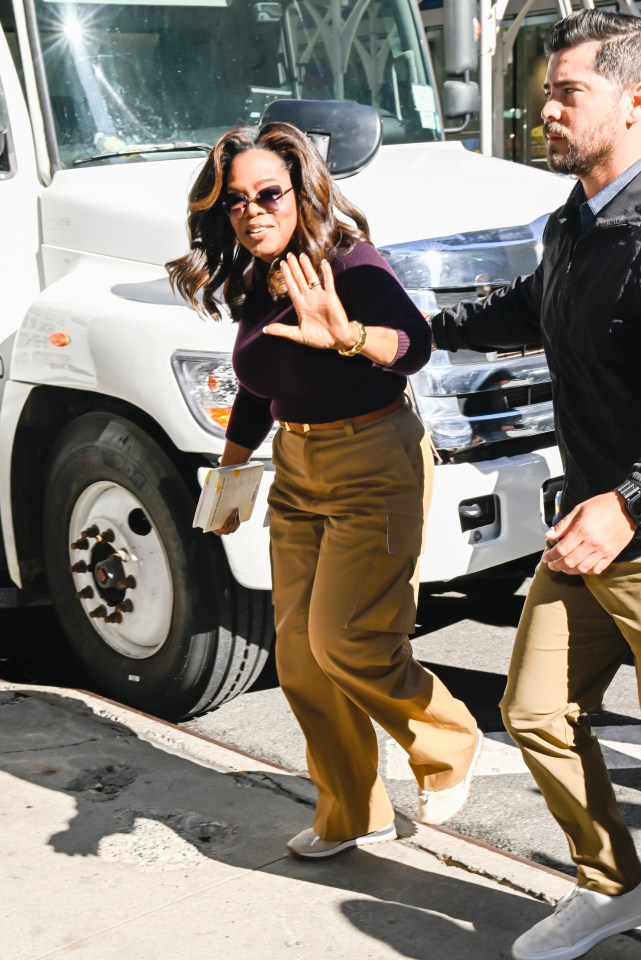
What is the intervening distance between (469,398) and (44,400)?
1458mm

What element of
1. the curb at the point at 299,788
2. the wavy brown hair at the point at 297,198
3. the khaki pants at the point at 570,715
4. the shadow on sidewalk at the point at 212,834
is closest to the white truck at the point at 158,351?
the curb at the point at 299,788

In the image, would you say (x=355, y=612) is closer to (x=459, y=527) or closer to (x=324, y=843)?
(x=324, y=843)

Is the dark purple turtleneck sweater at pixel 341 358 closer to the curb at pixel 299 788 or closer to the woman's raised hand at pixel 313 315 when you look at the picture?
the woman's raised hand at pixel 313 315

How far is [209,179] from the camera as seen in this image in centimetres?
320

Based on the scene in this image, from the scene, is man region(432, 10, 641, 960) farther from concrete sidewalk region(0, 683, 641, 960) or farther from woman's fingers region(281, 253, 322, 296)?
woman's fingers region(281, 253, 322, 296)

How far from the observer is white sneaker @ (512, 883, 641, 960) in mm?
2797

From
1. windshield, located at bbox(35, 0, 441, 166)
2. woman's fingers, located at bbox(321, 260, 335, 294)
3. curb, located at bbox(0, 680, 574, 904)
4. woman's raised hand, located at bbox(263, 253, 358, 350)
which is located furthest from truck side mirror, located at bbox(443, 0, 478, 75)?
curb, located at bbox(0, 680, 574, 904)

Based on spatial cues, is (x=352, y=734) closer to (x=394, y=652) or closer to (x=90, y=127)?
(x=394, y=652)

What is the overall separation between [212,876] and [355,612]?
2.53 ft

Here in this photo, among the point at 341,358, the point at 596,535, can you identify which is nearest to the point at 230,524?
the point at 341,358

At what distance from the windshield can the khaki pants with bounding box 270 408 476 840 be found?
189 centimetres

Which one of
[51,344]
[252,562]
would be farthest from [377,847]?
[51,344]

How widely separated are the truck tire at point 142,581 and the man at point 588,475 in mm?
1600

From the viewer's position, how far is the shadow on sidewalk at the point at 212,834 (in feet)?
9.93
